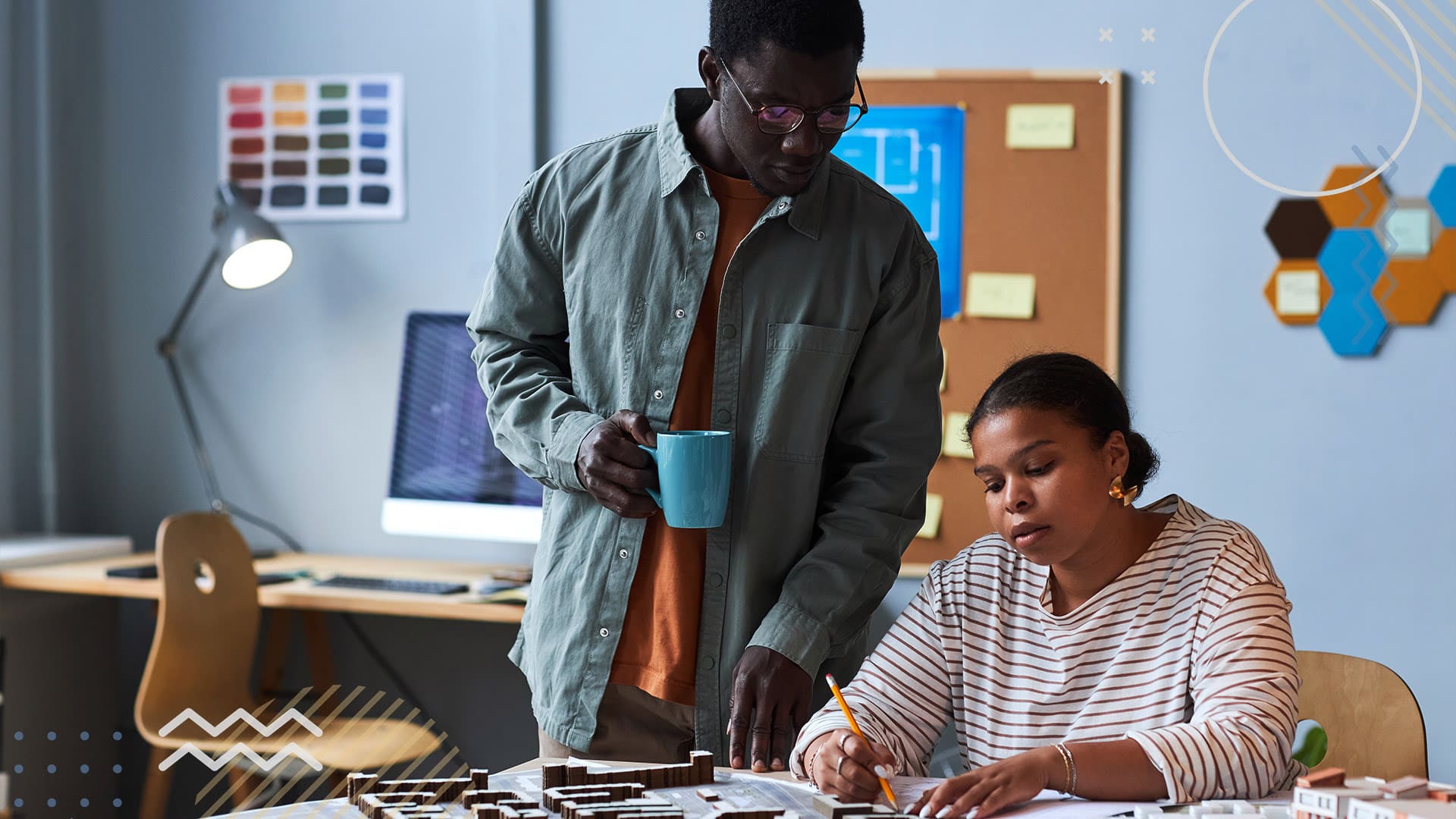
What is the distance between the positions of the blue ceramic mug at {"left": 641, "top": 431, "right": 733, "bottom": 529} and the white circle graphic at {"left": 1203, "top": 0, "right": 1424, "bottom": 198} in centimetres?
185

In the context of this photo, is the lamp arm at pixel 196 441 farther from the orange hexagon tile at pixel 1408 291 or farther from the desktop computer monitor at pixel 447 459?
the orange hexagon tile at pixel 1408 291

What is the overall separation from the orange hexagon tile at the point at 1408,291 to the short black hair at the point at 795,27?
1768 millimetres

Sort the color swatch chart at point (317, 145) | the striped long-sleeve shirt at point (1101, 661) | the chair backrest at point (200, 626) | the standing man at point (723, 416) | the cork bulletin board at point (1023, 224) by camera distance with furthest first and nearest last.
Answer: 1. the color swatch chart at point (317, 145)
2. the cork bulletin board at point (1023, 224)
3. the chair backrest at point (200, 626)
4. the standing man at point (723, 416)
5. the striped long-sleeve shirt at point (1101, 661)

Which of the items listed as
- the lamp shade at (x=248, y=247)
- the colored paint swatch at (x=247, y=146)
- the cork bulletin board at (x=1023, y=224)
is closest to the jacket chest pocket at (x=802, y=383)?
the cork bulletin board at (x=1023, y=224)

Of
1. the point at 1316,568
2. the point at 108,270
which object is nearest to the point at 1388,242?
the point at 1316,568

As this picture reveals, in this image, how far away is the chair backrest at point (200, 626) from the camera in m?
2.50

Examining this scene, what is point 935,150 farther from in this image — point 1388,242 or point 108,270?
point 108,270

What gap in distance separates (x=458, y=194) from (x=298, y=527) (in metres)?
0.93

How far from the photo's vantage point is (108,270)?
3.36m

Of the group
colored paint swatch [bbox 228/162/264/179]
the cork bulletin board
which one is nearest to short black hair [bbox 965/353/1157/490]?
the cork bulletin board

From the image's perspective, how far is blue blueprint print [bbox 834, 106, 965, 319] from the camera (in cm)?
284

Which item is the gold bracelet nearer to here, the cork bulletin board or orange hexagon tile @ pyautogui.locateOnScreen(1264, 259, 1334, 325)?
the cork bulletin board

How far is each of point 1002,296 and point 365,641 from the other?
175 cm

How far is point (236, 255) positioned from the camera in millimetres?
2967
